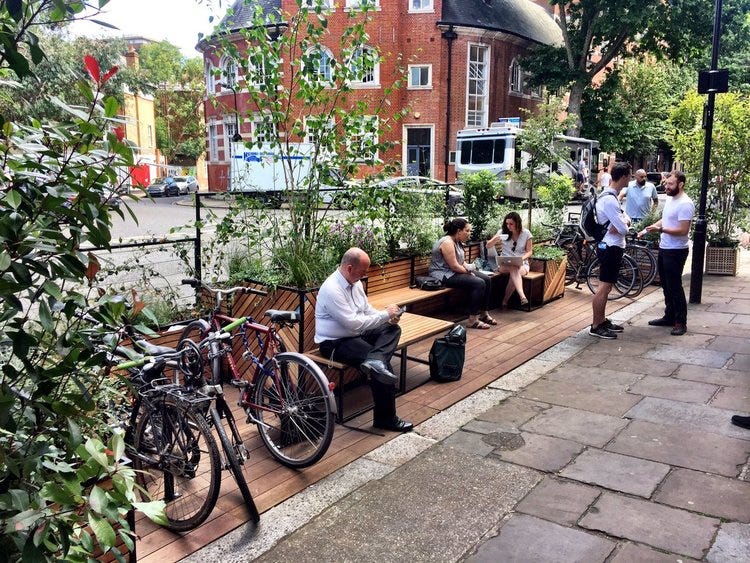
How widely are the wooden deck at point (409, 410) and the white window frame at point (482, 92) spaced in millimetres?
24889

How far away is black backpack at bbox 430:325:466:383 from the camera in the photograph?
605cm

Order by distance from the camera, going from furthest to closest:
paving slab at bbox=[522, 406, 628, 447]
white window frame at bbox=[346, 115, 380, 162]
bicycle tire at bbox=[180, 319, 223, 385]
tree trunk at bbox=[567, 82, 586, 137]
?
tree trunk at bbox=[567, 82, 586, 137]
white window frame at bbox=[346, 115, 380, 162]
paving slab at bbox=[522, 406, 628, 447]
bicycle tire at bbox=[180, 319, 223, 385]

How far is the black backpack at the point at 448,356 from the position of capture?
6055 millimetres

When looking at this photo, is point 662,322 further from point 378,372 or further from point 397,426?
point 378,372

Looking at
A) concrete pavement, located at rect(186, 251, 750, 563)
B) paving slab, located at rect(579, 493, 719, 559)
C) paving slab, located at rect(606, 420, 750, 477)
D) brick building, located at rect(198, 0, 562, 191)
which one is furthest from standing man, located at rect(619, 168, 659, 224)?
brick building, located at rect(198, 0, 562, 191)

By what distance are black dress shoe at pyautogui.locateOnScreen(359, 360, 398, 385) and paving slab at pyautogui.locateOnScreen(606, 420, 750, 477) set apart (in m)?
1.60

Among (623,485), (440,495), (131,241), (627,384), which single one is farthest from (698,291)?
(131,241)

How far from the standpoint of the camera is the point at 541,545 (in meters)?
3.49

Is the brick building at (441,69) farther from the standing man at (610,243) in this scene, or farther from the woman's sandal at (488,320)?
the standing man at (610,243)

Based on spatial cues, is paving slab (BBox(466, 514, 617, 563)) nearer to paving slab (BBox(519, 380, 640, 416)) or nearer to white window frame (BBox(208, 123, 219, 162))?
paving slab (BBox(519, 380, 640, 416))

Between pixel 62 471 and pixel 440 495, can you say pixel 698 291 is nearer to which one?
pixel 440 495

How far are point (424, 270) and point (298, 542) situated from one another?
4885mm

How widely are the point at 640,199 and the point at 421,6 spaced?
73.1 feet

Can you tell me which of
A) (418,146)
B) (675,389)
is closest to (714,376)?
(675,389)
